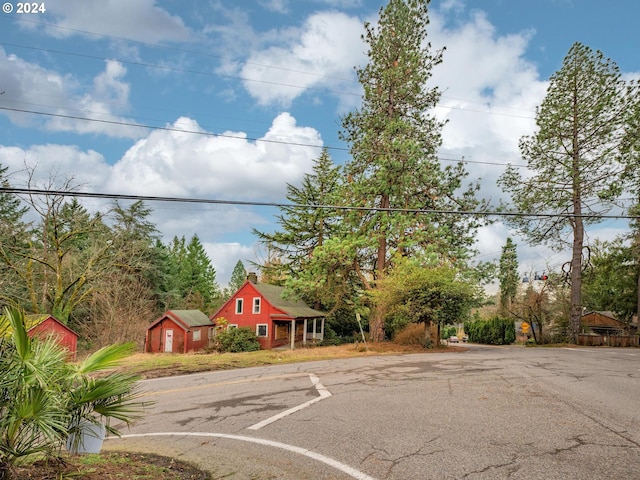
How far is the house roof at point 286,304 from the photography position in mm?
33122

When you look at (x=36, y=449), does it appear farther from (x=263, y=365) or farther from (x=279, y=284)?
(x=279, y=284)

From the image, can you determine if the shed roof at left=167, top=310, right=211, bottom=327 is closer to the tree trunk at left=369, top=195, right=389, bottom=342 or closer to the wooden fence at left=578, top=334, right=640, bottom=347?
the tree trunk at left=369, top=195, right=389, bottom=342

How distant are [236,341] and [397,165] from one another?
56.9 ft

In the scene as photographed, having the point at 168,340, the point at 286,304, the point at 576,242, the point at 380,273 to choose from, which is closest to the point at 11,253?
the point at 168,340

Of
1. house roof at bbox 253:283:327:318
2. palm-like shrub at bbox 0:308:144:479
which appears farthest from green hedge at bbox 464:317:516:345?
palm-like shrub at bbox 0:308:144:479

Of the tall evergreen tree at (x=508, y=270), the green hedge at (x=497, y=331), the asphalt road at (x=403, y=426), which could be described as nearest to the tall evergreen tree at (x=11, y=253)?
the asphalt road at (x=403, y=426)

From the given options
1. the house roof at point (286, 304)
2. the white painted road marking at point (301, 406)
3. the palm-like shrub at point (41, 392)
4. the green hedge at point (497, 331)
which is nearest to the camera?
the palm-like shrub at point (41, 392)

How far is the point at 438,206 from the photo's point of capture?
28.0m

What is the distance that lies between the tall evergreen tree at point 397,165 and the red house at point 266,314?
7.34 metres

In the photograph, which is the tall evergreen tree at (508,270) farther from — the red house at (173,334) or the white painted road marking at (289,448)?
the white painted road marking at (289,448)

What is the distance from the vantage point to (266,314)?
1319 inches

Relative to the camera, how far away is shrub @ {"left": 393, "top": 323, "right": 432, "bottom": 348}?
27014mm

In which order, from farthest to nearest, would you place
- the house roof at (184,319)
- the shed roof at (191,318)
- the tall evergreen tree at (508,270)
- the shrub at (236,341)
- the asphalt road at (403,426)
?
the tall evergreen tree at (508,270), the shed roof at (191,318), the house roof at (184,319), the shrub at (236,341), the asphalt road at (403,426)

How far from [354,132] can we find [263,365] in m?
19.3
